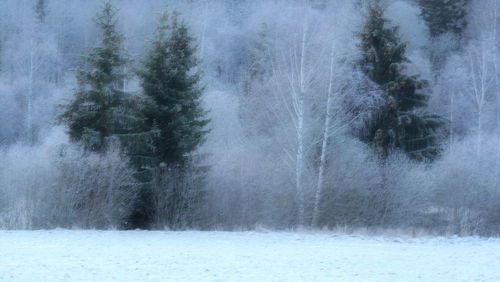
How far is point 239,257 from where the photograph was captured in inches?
494

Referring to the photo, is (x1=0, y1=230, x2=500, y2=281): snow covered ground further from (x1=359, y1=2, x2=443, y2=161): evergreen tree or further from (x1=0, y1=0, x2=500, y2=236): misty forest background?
(x1=359, y1=2, x2=443, y2=161): evergreen tree

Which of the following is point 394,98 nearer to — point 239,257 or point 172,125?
point 172,125

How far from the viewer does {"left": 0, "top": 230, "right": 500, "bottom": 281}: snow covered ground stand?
1022cm

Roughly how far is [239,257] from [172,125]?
8726mm

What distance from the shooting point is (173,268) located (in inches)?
431

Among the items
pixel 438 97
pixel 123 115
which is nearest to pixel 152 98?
pixel 123 115

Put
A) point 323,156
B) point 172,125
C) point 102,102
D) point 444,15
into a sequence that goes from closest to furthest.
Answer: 1. point 102,102
2. point 172,125
3. point 323,156
4. point 444,15

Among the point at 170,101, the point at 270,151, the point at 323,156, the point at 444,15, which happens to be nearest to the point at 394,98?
the point at 323,156

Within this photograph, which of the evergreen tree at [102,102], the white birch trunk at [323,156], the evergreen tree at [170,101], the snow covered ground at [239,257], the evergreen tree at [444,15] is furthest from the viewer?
the evergreen tree at [444,15]

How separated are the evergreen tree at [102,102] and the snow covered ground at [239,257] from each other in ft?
13.4

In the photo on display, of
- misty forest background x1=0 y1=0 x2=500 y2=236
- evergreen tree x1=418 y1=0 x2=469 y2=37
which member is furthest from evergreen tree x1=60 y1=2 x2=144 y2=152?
evergreen tree x1=418 y1=0 x2=469 y2=37

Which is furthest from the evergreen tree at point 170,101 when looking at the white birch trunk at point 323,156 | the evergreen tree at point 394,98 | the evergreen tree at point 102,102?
the evergreen tree at point 394,98

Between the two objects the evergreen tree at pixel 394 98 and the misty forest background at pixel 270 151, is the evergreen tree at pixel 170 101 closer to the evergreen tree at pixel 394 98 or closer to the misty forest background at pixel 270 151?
the misty forest background at pixel 270 151

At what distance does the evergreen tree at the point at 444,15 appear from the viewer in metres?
51.9
